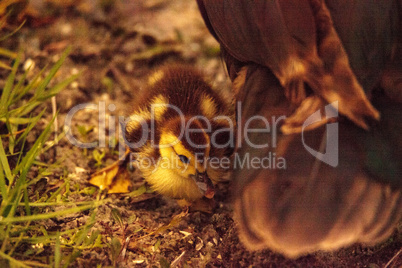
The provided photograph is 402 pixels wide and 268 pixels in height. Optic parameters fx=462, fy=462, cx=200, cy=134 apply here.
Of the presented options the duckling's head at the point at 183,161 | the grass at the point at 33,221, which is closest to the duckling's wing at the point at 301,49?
the duckling's head at the point at 183,161

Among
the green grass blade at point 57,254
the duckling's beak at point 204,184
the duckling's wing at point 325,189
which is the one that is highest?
the duckling's wing at point 325,189

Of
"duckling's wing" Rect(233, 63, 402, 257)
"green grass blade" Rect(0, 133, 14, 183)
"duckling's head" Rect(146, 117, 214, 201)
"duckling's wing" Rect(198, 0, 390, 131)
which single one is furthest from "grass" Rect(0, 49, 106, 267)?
"duckling's wing" Rect(198, 0, 390, 131)

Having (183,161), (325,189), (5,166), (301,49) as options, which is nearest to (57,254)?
(5,166)

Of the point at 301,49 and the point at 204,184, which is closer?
the point at 301,49

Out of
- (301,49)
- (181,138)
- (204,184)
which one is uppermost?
(301,49)

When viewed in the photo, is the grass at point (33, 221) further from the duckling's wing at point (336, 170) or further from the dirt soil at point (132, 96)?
the duckling's wing at point (336, 170)

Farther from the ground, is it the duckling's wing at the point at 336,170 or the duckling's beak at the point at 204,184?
the duckling's wing at the point at 336,170

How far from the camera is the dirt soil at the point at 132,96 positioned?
1.40m

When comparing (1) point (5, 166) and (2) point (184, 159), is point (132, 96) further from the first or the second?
(1) point (5, 166)

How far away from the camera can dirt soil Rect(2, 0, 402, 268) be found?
140 cm

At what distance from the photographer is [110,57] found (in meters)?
2.33

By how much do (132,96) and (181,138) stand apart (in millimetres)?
510

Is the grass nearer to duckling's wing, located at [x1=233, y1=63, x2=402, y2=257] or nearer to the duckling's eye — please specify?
the duckling's eye

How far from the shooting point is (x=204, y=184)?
1.49 metres
